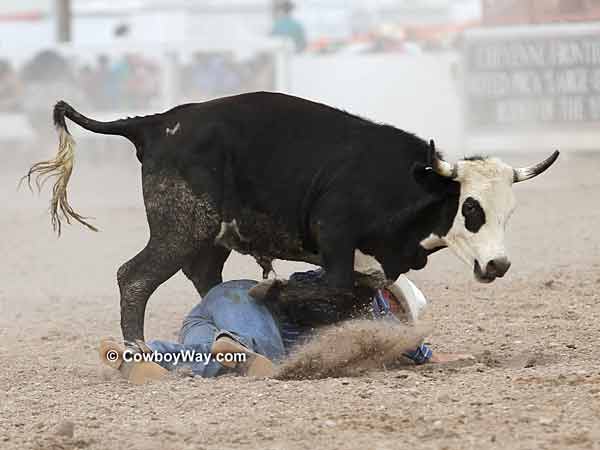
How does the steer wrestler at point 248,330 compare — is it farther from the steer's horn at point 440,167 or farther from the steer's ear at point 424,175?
the steer's horn at point 440,167

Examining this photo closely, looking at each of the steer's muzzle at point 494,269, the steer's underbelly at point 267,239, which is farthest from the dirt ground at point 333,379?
the steer's underbelly at point 267,239

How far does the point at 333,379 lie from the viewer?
5531 millimetres

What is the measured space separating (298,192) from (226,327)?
2.28 feet

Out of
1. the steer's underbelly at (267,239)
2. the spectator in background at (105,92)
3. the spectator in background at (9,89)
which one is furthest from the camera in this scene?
the spectator in background at (9,89)

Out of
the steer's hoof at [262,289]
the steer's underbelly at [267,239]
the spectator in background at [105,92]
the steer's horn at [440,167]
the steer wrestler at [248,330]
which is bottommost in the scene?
the spectator in background at [105,92]

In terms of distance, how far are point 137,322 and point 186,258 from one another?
14.9 inches

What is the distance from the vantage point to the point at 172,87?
18.2 metres

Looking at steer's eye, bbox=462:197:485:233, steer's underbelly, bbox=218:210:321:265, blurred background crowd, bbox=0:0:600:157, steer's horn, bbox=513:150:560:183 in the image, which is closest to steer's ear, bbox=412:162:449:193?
steer's eye, bbox=462:197:485:233

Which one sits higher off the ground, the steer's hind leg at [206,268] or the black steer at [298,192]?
the black steer at [298,192]

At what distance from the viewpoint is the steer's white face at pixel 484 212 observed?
5.80m

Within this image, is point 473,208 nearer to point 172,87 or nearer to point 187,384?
point 187,384

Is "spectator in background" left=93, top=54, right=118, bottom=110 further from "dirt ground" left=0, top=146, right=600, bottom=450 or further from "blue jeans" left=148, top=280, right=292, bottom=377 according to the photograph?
"blue jeans" left=148, top=280, right=292, bottom=377

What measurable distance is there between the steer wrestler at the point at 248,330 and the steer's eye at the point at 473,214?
0.69 m

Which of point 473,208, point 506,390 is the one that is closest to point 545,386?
point 506,390
